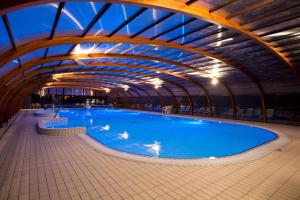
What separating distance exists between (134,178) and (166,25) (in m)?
5.66

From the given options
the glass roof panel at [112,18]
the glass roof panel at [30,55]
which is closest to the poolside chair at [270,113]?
the glass roof panel at [112,18]

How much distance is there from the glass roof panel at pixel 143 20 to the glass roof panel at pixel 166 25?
0.42m

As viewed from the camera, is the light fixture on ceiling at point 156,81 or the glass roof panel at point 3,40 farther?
the light fixture on ceiling at point 156,81

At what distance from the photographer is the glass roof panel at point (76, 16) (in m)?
5.03

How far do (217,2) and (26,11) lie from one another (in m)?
5.15

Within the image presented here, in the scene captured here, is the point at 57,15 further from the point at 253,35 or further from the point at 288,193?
the point at 253,35

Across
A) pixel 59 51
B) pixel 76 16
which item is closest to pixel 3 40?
pixel 76 16

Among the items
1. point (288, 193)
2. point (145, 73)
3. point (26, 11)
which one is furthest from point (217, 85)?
point (26, 11)

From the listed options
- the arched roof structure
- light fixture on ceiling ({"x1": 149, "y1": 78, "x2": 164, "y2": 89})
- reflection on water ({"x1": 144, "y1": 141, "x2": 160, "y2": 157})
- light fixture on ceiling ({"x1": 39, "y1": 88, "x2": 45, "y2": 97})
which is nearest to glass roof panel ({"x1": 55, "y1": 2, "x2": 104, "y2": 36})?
the arched roof structure

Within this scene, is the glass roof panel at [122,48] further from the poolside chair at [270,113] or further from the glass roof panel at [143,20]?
the poolside chair at [270,113]

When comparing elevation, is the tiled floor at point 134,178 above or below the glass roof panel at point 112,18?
below

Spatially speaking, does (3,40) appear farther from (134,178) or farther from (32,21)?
(134,178)

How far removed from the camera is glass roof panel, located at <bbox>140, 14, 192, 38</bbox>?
6.60 meters

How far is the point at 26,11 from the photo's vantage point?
4.18 meters
